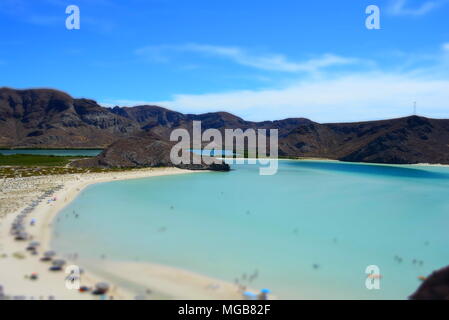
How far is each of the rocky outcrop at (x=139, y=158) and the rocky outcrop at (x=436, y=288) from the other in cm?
7765

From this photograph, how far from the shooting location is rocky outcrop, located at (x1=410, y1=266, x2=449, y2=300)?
13438 millimetres

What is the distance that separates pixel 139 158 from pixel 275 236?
71221 mm

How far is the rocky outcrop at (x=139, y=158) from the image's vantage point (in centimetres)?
9019

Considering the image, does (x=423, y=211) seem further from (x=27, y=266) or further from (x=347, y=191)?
(x=27, y=266)

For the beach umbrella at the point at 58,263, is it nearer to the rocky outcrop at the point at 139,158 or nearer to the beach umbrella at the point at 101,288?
the beach umbrella at the point at 101,288

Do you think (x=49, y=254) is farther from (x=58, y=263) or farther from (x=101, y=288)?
(x=101, y=288)

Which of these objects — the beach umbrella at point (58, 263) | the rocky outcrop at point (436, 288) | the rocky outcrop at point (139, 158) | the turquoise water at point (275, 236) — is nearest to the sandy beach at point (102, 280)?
the beach umbrella at point (58, 263)

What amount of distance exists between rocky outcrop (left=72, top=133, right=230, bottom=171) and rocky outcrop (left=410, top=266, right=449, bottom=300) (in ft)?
255

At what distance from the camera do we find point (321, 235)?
29750mm

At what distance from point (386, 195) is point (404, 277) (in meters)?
39.1

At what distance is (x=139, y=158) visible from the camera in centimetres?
9300
